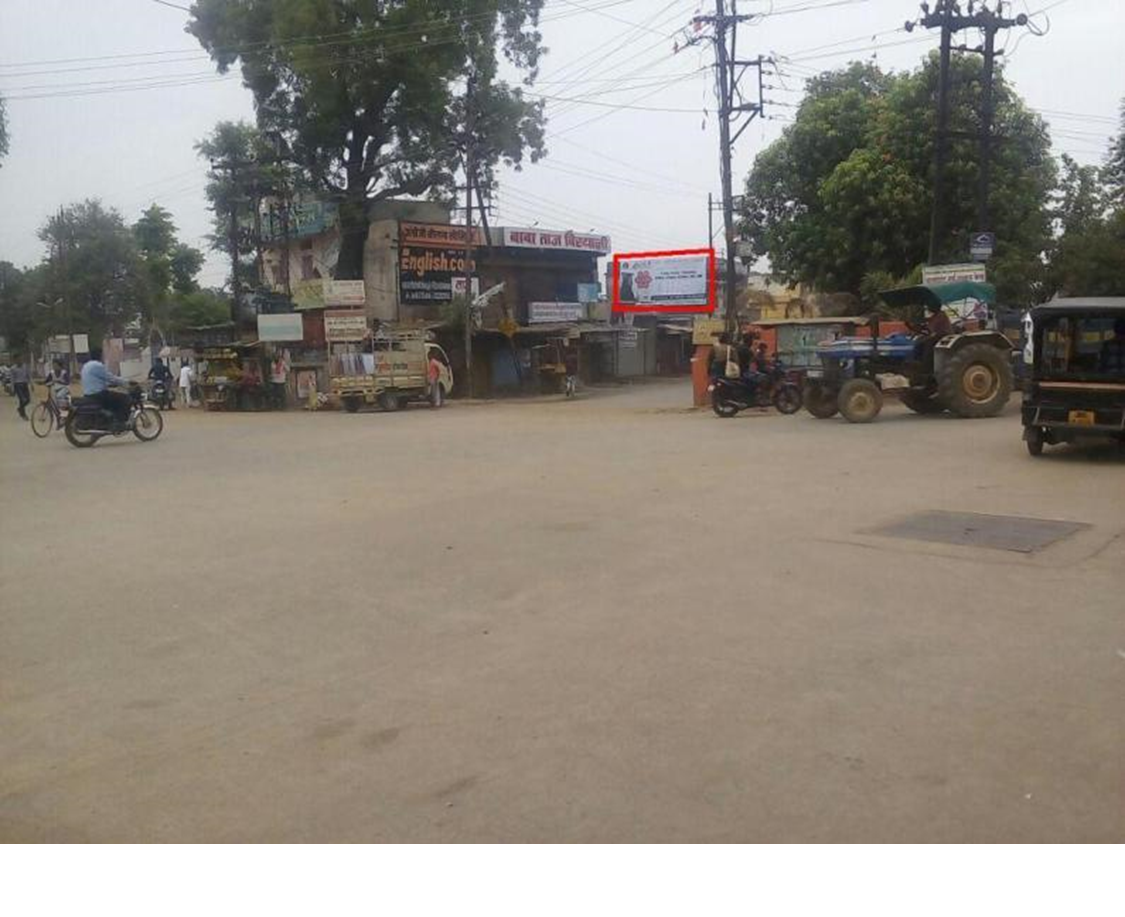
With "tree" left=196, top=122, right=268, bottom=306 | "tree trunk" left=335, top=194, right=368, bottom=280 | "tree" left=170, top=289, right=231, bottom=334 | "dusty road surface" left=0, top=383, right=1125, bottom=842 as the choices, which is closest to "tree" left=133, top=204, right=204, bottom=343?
"tree" left=170, top=289, right=231, bottom=334

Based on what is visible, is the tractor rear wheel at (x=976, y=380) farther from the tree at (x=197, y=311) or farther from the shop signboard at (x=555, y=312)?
the tree at (x=197, y=311)

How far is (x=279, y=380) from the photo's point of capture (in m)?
33.9

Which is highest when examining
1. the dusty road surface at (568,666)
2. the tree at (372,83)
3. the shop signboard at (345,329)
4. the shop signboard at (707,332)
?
the tree at (372,83)

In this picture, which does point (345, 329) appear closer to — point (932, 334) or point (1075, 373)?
point (932, 334)

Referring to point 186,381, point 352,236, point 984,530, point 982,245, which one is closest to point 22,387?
point 186,381

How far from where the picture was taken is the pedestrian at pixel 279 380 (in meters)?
33.8

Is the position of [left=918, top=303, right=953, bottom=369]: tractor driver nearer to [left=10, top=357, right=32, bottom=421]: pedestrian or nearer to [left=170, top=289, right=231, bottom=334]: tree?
[left=10, top=357, right=32, bottom=421]: pedestrian

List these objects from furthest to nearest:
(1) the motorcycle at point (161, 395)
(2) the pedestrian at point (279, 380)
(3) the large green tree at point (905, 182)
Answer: (1) the motorcycle at point (161, 395), (2) the pedestrian at point (279, 380), (3) the large green tree at point (905, 182)

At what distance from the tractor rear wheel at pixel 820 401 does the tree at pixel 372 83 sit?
19406mm

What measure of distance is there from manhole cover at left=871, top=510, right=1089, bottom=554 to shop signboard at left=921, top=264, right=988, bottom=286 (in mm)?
14467

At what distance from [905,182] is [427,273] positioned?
1632 cm

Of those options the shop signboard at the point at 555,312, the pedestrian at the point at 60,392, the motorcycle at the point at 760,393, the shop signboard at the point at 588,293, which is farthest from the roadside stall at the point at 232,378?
the motorcycle at the point at 760,393

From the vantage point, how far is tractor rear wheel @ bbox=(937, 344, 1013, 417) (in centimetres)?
1805

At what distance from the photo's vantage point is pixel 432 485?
12.4m
